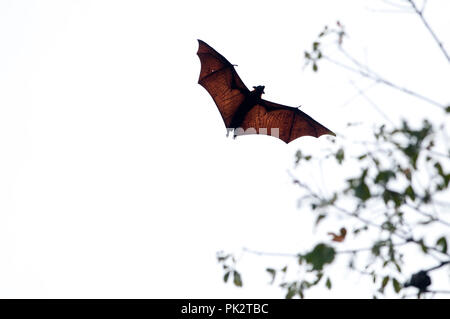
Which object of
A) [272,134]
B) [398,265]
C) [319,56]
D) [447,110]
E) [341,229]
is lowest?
[398,265]

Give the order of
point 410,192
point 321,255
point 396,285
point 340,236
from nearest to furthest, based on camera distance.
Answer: point 321,255 → point 410,192 → point 340,236 → point 396,285

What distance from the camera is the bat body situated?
13.4 meters

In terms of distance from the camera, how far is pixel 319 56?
4.15m

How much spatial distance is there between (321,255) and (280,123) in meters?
11.5

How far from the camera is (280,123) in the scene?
14.0m

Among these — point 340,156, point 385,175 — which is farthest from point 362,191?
point 340,156

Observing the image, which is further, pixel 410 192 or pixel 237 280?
pixel 237 280

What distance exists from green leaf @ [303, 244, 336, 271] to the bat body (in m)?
10.9

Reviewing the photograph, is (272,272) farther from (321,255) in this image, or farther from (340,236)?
(321,255)

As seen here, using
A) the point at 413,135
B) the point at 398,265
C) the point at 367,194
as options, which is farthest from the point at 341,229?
the point at 413,135

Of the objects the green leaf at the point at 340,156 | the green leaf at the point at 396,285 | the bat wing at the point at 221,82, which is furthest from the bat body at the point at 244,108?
the green leaf at the point at 396,285

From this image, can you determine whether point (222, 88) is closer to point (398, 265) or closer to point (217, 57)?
point (217, 57)

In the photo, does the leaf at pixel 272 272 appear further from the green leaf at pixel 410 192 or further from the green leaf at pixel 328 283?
the green leaf at pixel 410 192

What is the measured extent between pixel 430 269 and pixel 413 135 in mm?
1037
